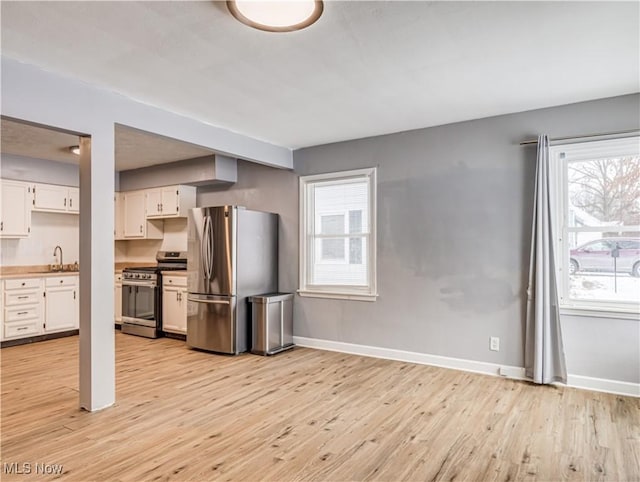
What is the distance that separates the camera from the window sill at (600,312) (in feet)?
11.5

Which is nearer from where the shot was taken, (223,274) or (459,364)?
(459,364)

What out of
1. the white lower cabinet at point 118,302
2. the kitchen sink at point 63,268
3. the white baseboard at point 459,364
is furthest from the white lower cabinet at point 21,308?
the white baseboard at point 459,364

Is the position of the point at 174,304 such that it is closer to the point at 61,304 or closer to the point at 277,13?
the point at 61,304

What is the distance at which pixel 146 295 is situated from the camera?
19.9 ft

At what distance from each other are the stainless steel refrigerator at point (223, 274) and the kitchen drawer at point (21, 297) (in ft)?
7.30

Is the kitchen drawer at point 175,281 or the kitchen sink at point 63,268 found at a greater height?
the kitchen sink at point 63,268

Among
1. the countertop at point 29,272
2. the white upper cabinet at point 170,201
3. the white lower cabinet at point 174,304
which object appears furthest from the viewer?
the white upper cabinet at point 170,201

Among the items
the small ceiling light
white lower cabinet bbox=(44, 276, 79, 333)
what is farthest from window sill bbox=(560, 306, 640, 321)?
white lower cabinet bbox=(44, 276, 79, 333)

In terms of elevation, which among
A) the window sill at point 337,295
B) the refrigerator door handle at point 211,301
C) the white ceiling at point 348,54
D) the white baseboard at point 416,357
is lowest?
the white baseboard at point 416,357

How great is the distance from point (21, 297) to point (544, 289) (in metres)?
6.24

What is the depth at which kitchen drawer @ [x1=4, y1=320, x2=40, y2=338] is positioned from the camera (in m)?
5.39

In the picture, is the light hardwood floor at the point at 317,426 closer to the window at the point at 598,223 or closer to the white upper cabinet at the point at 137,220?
the window at the point at 598,223

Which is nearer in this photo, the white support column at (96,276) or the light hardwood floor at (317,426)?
the light hardwood floor at (317,426)

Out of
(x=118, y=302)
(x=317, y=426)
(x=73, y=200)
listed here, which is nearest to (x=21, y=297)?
(x=118, y=302)
